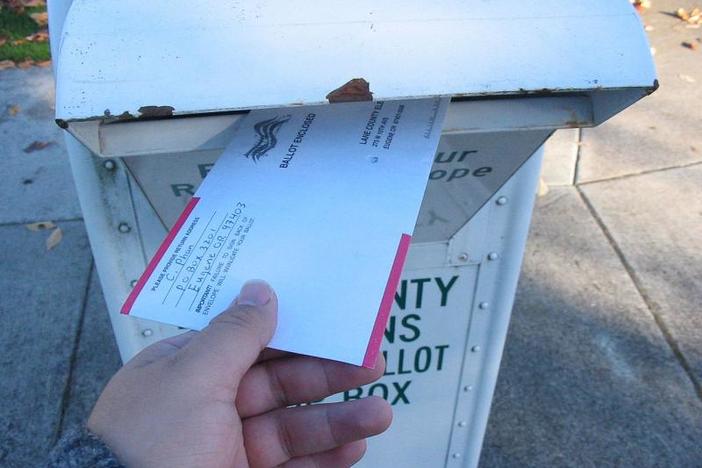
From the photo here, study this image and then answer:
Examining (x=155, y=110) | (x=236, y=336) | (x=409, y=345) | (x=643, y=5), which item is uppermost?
(x=155, y=110)

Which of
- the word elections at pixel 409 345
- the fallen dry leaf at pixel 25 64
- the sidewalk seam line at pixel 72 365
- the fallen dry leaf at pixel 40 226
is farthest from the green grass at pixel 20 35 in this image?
the word elections at pixel 409 345

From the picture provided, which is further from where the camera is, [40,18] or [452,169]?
[40,18]

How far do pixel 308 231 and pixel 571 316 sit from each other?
2192 mm

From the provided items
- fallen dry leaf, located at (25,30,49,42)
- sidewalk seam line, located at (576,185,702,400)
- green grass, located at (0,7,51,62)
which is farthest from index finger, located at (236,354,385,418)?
fallen dry leaf, located at (25,30,49,42)

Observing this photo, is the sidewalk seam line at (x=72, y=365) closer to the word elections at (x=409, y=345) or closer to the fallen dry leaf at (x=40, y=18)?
the word elections at (x=409, y=345)

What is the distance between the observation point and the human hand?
0.96 m

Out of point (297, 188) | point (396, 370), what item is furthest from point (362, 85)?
point (396, 370)

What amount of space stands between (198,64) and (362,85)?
23cm

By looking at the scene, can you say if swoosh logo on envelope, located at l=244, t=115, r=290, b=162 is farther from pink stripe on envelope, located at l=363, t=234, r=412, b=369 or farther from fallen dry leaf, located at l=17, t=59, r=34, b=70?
fallen dry leaf, located at l=17, t=59, r=34, b=70

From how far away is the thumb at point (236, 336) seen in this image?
0.93 m

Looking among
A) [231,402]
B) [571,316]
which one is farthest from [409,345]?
[571,316]

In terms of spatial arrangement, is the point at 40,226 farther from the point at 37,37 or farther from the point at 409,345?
the point at 37,37

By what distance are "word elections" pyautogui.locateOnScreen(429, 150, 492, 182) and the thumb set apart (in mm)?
424

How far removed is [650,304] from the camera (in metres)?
2.93
